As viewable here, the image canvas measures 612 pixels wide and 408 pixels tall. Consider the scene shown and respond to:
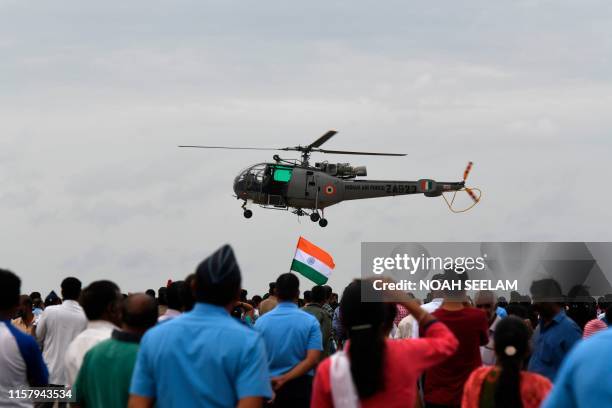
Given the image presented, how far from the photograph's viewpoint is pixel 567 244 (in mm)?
15867

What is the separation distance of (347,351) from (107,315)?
2817mm

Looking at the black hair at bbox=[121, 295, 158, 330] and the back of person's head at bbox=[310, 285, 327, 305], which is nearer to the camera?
the black hair at bbox=[121, 295, 158, 330]

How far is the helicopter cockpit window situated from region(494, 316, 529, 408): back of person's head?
39367 millimetres

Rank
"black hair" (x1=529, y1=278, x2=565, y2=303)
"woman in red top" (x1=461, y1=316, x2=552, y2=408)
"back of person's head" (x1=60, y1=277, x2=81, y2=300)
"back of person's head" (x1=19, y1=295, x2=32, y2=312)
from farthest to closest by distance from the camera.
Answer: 1. "back of person's head" (x1=19, y1=295, x2=32, y2=312)
2. "back of person's head" (x1=60, y1=277, x2=81, y2=300)
3. "black hair" (x1=529, y1=278, x2=565, y2=303)
4. "woman in red top" (x1=461, y1=316, x2=552, y2=408)

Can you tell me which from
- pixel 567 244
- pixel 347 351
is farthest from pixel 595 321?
pixel 347 351

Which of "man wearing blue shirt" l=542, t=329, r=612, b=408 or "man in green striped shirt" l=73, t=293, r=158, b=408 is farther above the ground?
"man wearing blue shirt" l=542, t=329, r=612, b=408

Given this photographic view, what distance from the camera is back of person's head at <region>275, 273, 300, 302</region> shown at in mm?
9555

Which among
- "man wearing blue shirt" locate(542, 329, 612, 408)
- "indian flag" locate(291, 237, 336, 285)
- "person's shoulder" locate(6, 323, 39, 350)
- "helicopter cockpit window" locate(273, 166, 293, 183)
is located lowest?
"indian flag" locate(291, 237, 336, 285)

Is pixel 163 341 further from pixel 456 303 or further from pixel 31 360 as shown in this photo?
pixel 456 303

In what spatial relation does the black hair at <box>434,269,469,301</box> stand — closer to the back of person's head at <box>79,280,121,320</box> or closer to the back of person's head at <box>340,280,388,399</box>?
the back of person's head at <box>79,280,121,320</box>

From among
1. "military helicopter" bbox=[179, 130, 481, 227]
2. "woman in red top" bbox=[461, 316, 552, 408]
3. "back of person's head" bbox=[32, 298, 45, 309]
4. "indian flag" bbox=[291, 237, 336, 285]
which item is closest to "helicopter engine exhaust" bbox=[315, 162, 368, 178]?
"military helicopter" bbox=[179, 130, 481, 227]

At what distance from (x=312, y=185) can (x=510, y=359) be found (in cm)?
4044

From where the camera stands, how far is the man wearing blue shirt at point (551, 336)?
858 cm

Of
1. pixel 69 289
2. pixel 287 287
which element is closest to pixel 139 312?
pixel 287 287
